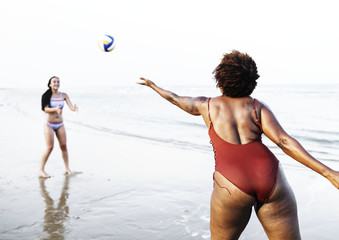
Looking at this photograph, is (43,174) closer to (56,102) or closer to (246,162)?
(56,102)

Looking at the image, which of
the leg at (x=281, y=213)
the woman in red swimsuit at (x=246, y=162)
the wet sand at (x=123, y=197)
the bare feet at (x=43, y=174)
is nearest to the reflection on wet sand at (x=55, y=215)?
the wet sand at (x=123, y=197)

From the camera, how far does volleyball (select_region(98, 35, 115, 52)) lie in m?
7.32

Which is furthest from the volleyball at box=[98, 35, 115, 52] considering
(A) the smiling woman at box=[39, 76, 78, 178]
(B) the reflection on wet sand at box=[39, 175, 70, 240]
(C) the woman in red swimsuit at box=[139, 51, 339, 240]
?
(C) the woman in red swimsuit at box=[139, 51, 339, 240]

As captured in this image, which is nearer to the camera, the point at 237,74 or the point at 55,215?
the point at 237,74

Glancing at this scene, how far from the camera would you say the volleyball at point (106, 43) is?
7.32 metres

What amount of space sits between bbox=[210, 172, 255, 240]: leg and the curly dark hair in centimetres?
61

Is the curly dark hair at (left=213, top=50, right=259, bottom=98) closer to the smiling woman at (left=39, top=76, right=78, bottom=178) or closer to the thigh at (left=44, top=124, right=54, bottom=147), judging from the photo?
the smiling woman at (left=39, top=76, right=78, bottom=178)

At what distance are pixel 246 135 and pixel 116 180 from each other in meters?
4.87

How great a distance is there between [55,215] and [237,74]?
3.66 metres

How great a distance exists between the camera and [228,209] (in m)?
2.46

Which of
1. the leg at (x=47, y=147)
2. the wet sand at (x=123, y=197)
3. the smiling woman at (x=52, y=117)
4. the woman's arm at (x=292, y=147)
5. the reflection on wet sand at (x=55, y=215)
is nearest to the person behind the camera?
the woman's arm at (x=292, y=147)

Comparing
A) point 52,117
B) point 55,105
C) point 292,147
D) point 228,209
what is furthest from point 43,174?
point 292,147

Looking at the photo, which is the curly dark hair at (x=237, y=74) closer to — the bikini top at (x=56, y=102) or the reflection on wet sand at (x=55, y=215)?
the reflection on wet sand at (x=55, y=215)

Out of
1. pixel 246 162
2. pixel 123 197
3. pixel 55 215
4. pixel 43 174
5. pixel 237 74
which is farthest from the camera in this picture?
pixel 43 174
